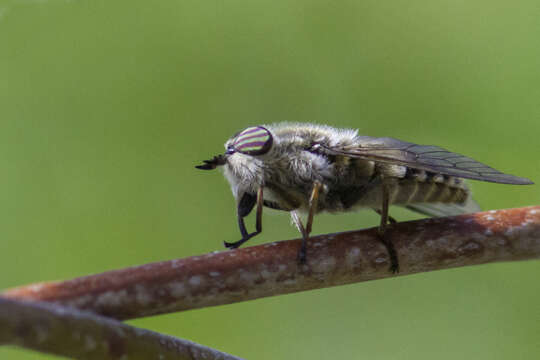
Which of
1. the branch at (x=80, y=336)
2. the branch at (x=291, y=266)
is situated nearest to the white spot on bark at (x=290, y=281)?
the branch at (x=291, y=266)

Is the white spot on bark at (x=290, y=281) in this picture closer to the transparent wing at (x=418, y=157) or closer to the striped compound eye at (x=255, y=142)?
the striped compound eye at (x=255, y=142)

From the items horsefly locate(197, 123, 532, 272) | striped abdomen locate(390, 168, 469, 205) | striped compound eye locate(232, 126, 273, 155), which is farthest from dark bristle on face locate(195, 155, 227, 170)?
striped abdomen locate(390, 168, 469, 205)

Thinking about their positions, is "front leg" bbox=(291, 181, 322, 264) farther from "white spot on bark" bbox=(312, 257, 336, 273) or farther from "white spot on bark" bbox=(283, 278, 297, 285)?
"white spot on bark" bbox=(283, 278, 297, 285)

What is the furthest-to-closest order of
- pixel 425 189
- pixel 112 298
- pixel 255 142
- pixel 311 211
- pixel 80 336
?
1. pixel 425 189
2. pixel 255 142
3. pixel 311 211
4. pixel 112 298
5. pixel 80 336

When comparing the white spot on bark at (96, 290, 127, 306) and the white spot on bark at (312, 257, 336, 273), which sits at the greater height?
the white spot on bark at (96, 290, 127, 306)

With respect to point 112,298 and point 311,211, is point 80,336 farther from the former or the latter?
point 311,211

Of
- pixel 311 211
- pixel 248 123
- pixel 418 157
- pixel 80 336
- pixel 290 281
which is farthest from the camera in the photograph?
pixel 248 123

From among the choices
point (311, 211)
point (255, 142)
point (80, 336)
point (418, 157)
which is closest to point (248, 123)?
point (255, 142)
